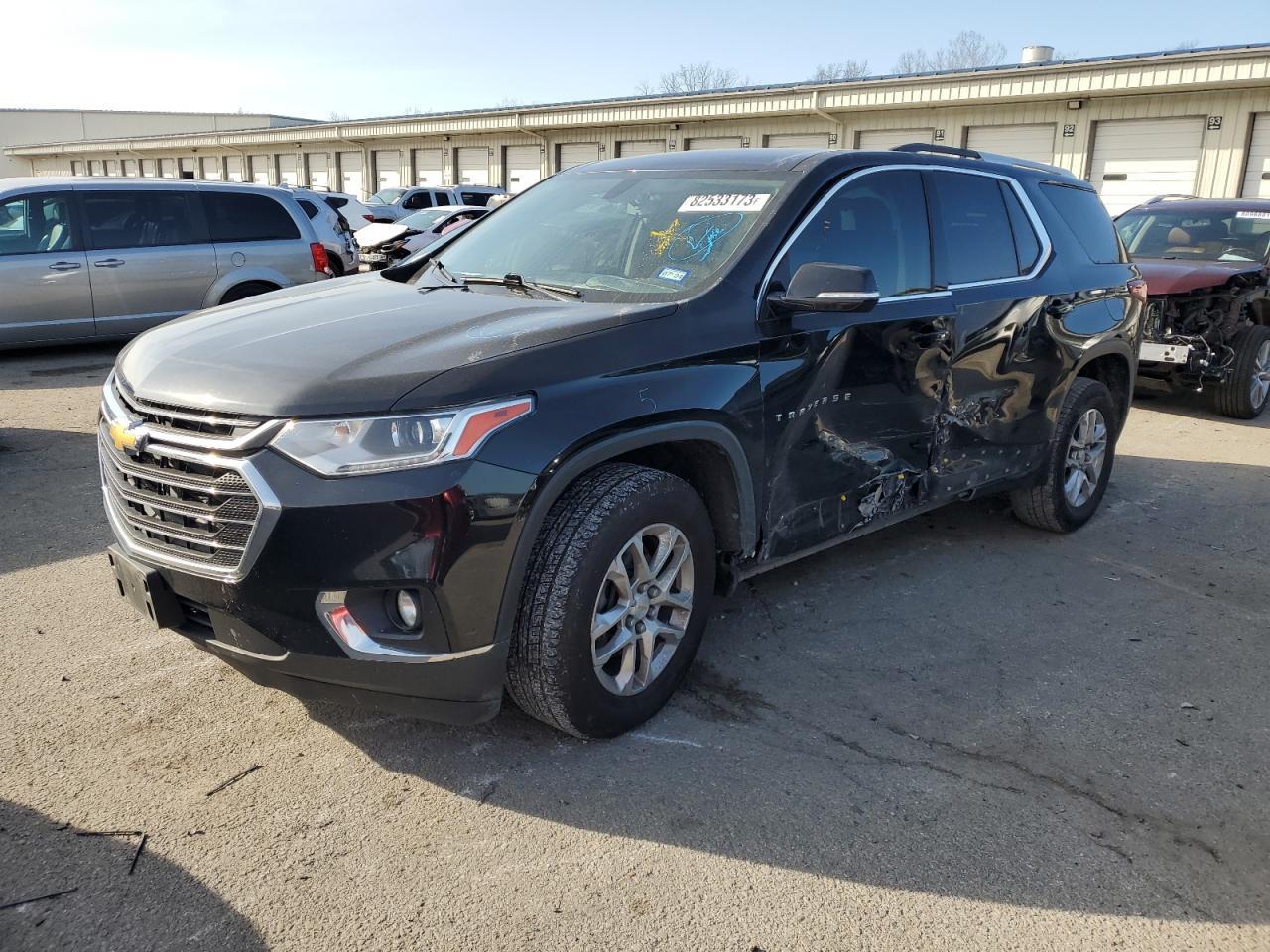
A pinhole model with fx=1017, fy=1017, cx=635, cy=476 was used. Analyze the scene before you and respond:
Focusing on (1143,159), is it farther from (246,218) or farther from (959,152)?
(959,152)

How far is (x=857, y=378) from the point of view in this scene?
3898 millimetres

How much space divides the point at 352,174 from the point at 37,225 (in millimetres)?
30730

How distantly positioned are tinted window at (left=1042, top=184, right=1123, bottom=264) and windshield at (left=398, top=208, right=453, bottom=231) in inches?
626

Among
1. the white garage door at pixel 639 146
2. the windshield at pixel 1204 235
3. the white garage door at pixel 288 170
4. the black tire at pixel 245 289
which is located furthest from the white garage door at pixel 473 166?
the windshield at pixel 1204 235

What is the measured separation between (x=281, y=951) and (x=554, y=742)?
3.60ft

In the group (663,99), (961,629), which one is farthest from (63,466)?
(663,99)

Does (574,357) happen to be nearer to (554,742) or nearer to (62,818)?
(554,742)

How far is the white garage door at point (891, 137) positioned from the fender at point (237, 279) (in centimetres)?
1517

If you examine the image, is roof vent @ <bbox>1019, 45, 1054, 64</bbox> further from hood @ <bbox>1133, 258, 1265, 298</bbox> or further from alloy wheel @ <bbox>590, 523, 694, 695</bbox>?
alloy wheel @ <bbox>590, 523, 694, 695</bbox>

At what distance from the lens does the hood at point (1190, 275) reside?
8.71 meters

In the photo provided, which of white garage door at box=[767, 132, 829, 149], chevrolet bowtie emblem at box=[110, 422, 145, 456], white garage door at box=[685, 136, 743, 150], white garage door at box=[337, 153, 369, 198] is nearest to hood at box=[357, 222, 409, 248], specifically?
white garage door at box=[685, 136, 743, 150]

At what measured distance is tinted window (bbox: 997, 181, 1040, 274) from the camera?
4.89m

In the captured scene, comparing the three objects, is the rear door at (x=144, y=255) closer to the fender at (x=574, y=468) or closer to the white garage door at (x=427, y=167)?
the fender at (x=574, y=468)

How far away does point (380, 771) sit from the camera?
3.09 metres
